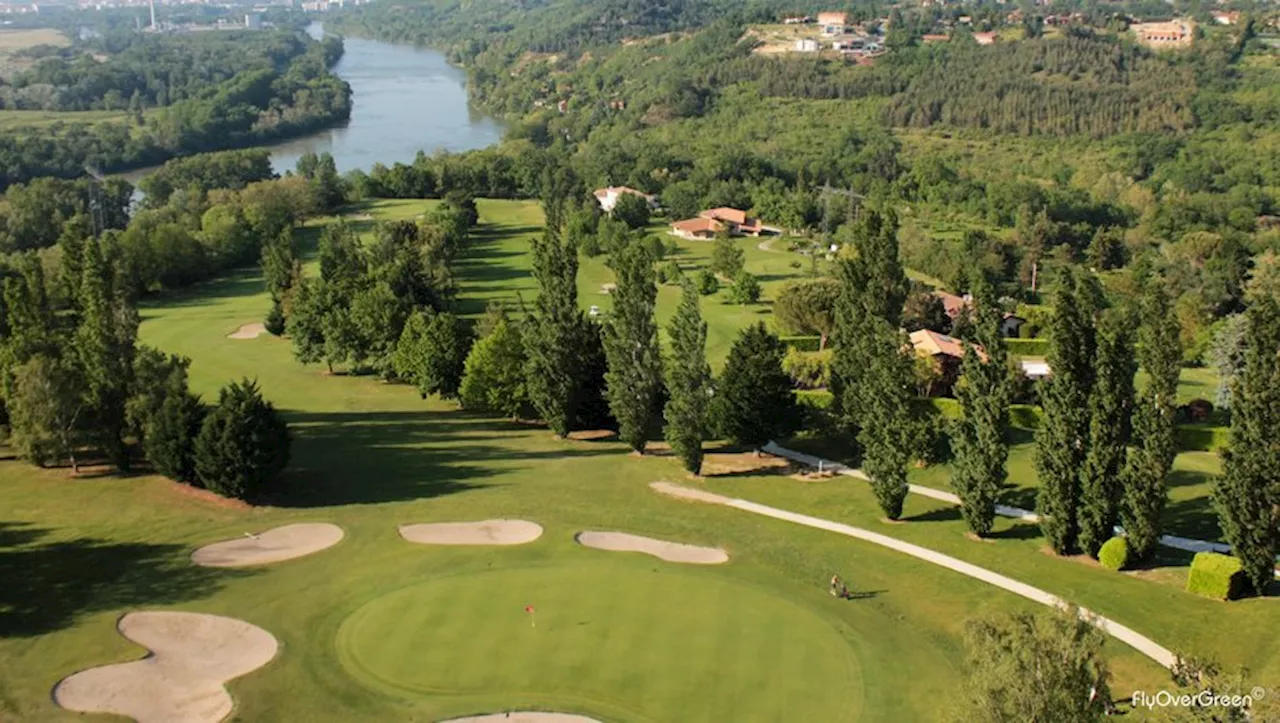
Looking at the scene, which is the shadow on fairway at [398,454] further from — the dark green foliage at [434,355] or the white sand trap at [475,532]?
the white sand trap at [475,532]

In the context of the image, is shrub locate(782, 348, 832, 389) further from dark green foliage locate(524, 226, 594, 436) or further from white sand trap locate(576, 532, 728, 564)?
white sand trap locate(576, 532, 728, 564)

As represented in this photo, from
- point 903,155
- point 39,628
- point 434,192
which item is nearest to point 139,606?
point 39,628

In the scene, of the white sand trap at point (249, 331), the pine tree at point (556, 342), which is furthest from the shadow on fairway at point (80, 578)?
the white sand trap at point (249, 331)

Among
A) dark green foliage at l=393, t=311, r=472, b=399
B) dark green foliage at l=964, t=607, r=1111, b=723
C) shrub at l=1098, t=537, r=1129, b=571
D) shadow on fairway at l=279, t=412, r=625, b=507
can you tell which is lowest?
shadow on fairway at l=279, t=412, r=625, b=507

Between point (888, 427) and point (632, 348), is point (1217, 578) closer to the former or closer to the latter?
point (888, 427)

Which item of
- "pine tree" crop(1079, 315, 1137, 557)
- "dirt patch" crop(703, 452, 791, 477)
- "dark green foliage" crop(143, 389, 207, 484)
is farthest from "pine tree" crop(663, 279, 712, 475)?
"dark green foliage" crop(143, 389, 207, 484)

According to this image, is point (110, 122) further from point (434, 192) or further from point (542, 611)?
point (542, 611)
